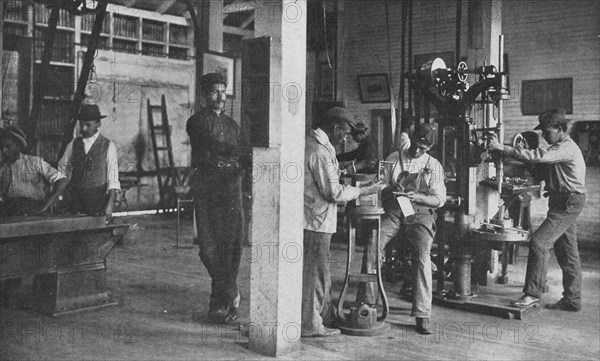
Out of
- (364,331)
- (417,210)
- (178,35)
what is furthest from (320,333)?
(178,35)

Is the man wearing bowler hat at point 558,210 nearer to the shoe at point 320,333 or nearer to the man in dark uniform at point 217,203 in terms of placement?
the shoe at point 320,333

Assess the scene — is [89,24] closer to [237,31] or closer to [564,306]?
[237,31]

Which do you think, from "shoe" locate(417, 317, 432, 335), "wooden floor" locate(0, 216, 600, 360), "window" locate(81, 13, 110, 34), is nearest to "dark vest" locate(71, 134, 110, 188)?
"wooden floor" locate(0, 216, 600, 360)

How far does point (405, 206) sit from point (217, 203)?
5.27ft

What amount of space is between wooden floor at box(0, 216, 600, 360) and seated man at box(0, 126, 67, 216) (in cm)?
83

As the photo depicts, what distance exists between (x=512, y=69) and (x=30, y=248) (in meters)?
8.36

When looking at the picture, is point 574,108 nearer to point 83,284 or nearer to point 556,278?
point 556,278

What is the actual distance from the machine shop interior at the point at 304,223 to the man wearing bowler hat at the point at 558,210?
170 mm

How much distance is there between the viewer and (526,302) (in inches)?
227

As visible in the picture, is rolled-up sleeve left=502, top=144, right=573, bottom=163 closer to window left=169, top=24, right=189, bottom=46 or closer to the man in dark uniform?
the man in dark uniform

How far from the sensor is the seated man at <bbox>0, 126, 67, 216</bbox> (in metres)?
5.70

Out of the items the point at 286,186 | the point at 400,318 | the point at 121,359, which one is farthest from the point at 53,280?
the point at 400,318

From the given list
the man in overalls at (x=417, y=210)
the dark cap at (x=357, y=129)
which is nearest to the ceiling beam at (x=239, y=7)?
the dark cap at (x=357, y=129)

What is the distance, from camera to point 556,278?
7492 mm
